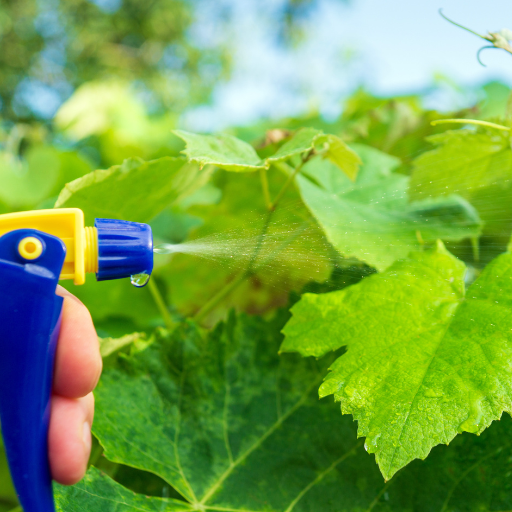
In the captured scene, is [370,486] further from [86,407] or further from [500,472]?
[86,407]

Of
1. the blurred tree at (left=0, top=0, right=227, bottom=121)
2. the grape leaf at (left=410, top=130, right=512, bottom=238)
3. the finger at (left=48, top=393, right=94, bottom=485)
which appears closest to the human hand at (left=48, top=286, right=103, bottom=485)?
the finger at (left=48, top=393, right=94, bottom=485)

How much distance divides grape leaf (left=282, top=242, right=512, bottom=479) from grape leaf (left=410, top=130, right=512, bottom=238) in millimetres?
148

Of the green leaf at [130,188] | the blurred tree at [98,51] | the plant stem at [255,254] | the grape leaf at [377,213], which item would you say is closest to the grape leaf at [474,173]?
the grape leaf at [377,213]

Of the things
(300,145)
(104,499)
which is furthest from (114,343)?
(300,145)

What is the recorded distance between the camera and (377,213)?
60 centimetres

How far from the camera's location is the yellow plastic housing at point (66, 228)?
1.13 feet

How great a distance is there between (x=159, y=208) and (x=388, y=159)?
352 mm

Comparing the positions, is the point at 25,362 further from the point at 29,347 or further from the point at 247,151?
the point at 247,151

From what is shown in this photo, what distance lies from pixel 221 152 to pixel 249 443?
0.29m


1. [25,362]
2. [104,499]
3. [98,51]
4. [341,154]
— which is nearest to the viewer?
[25,362]

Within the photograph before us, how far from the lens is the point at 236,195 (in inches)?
29.0

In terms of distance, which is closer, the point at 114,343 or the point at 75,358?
the point at 75,358

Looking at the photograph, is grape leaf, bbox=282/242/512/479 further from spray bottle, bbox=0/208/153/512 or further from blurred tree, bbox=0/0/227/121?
blurred tree, bbox=0/0/227/121

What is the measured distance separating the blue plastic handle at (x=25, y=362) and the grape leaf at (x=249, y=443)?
83mm
